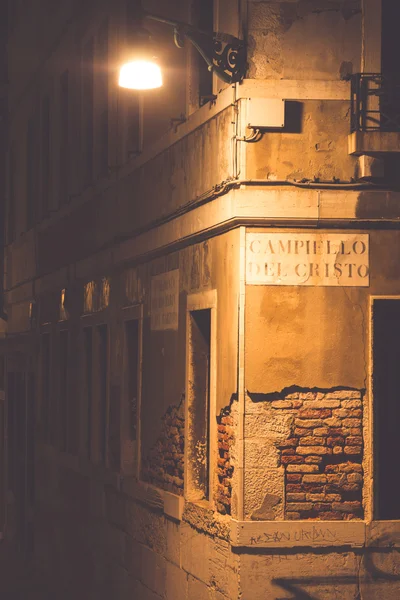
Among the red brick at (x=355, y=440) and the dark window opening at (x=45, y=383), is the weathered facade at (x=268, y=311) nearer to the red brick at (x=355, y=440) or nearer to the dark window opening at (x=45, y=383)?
the red brick at (x=355, y=440)

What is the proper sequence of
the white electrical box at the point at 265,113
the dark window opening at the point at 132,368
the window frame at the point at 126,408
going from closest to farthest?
the white electrical box at the point at 265,113 < the window frame at the point at 126,408 < the dark window opening at the point at 132,368

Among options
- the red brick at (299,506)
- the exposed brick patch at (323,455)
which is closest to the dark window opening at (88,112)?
the exposed brick patch at (323,455)

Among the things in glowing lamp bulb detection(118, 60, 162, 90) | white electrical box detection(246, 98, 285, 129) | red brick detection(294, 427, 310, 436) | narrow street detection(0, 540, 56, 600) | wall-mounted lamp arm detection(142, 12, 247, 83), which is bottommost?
narrow street detection(0, 540, 56, 600)

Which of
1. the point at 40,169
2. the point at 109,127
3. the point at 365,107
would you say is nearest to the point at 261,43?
the point at 365,107

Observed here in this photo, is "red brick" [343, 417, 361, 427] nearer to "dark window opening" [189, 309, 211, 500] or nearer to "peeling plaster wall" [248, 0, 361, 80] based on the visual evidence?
"dark window opening" [189, 309, 211, 500]

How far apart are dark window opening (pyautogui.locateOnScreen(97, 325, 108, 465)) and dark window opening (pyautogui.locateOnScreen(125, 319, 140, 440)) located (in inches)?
50.3

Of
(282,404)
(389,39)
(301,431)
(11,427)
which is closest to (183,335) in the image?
(282,404)

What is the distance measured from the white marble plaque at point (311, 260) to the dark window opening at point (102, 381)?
6199 millimetres

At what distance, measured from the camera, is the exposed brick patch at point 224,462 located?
1173cm

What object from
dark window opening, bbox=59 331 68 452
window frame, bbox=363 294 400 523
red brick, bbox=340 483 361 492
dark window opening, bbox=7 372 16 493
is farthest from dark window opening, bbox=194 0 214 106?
dark window opening, bbox=7 372 16 493

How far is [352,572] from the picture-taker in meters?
11.3

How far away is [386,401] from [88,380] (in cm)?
781

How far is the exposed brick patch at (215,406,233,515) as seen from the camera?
38.5 ft

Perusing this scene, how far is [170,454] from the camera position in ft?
45.4
